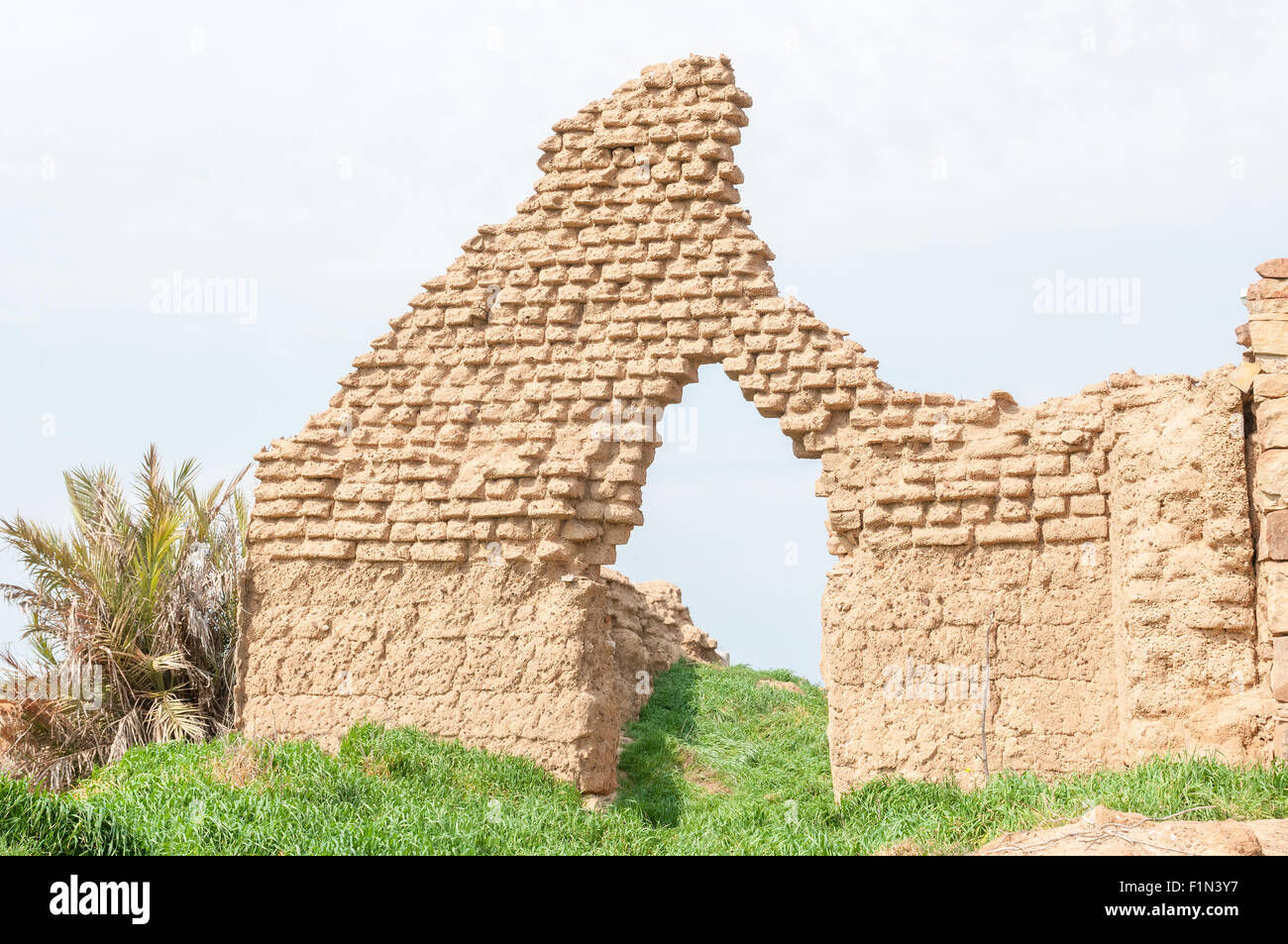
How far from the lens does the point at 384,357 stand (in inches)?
347

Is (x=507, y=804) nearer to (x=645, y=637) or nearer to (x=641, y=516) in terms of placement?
(x=641, y=516)

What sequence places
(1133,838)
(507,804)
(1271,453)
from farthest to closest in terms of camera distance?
(507,804), (1271,453), (1133,838)

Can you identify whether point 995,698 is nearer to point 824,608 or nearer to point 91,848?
point 824,608

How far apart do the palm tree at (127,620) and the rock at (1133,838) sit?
597 cm

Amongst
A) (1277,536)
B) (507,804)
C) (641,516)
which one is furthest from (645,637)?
(1277,536)

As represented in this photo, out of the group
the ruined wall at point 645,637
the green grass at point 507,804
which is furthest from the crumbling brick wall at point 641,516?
the ruined wall at point 645,637

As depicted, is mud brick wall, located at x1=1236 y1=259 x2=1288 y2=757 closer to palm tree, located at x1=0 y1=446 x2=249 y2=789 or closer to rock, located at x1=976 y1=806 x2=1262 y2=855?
rock, located at x1=976 y1=806 x2=1262 y2=855

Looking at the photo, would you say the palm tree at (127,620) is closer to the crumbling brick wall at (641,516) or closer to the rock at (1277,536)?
the crumbling brick wall at (641,516)

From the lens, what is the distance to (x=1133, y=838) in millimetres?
5410

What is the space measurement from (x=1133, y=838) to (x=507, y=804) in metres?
3.51

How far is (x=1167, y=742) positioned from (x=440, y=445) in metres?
4.88

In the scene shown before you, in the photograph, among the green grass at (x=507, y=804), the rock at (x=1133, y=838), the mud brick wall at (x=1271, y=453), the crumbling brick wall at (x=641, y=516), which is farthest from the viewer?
the crumbling brick wall at (x=641, y=516)

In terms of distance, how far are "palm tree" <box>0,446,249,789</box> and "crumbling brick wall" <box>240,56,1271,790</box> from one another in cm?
109

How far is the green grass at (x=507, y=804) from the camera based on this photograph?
609cm
